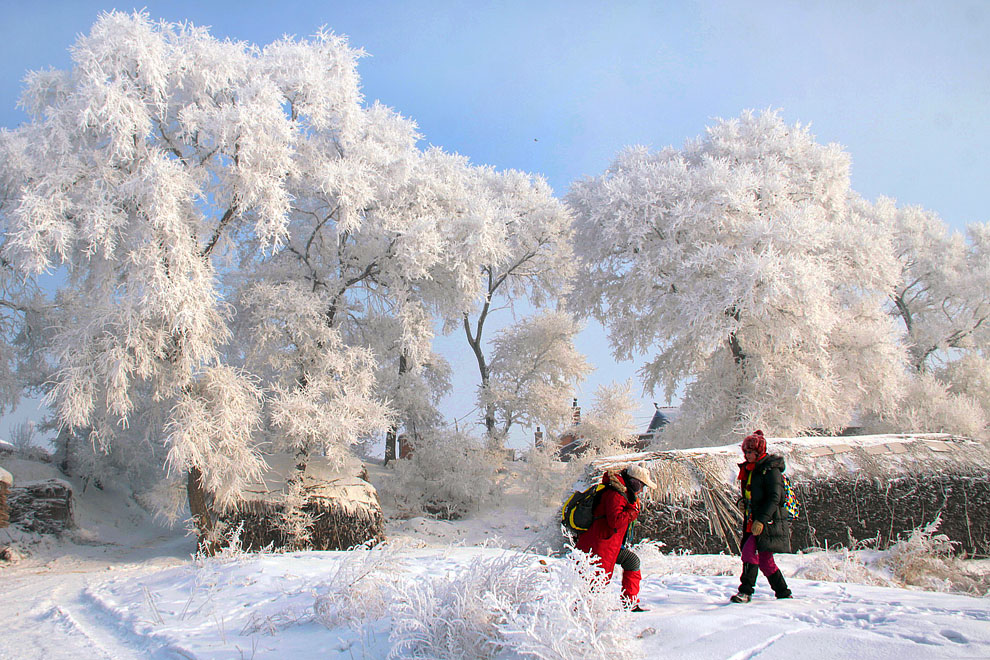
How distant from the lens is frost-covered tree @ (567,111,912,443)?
16.8 m

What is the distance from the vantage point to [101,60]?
12.3 m

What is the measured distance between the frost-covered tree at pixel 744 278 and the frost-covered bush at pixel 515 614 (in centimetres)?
1369

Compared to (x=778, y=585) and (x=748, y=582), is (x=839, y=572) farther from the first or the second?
(x=748, y=582)

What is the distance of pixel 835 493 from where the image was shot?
900 cm

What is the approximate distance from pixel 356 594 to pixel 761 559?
3428 mm

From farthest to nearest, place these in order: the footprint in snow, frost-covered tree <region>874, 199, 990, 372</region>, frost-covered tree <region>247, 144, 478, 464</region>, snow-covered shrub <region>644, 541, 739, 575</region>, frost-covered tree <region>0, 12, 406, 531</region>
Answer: frost-covered tree <region>874, 199, 990, 372</region>
frost-covered tree <region>247, 144, 478, 464</region>
frost-covered tree <region>0, 12, 406, 531</region>
snow-covered shrub <region>644, 541, 739, 575</region>
the footprint in snow

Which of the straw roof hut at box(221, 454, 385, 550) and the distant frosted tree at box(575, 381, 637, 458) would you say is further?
the distant frosted tree at box(575, 381, 637, 458)

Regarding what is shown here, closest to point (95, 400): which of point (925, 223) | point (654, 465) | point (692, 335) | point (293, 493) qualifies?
point (293, 493)

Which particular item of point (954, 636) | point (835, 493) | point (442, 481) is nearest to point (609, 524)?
point (954, 636)

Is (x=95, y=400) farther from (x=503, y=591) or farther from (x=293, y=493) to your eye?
(x=503, y=591)

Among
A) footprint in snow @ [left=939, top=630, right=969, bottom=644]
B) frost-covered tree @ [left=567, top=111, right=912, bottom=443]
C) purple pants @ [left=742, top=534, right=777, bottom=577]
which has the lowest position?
footprint in snow @ [left=939, top=630, right=969, bottom=644]

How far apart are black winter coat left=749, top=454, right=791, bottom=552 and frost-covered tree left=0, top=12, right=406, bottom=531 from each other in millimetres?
Result: 10176

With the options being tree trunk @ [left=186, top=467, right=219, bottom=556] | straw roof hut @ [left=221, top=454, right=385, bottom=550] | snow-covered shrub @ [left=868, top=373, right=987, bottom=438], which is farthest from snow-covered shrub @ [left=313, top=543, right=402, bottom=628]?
snow-covered shrub @ [left=868, top=373, right=987, bottom=438]

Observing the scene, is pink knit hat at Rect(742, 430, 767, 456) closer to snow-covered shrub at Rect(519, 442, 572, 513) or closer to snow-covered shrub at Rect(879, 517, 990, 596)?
snow-covered shrub at Rect(879, 517, 990, 596)
